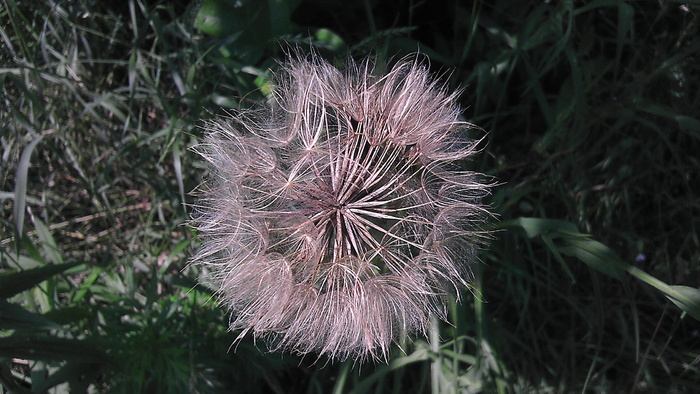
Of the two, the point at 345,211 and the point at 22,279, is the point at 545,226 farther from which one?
the point at 22,279

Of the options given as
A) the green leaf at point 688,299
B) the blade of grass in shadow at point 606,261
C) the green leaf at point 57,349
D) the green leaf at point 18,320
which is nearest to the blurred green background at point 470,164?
the green leaf at point 57,349

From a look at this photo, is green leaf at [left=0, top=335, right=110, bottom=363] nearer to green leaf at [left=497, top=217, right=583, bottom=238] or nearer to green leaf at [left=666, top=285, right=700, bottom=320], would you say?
green leaf at [left=497, top=217, right=583, bottom=238]

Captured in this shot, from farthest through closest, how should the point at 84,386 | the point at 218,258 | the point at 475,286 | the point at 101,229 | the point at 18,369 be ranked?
the point at 101,229 → the point at 18,369 → the point at 475,286 → the point at 84,386 → the point at 218,258

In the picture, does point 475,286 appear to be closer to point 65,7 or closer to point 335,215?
point 335,215

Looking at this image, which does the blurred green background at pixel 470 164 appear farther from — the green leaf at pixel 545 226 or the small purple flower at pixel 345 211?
the small purple flower at pixel 345 211

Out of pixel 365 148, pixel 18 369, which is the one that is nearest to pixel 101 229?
pixel 18 369

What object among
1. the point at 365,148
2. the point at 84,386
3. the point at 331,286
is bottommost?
the point at 84,386

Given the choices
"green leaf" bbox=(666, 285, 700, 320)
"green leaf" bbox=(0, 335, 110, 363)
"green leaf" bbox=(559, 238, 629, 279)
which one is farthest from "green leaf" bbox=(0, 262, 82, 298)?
"green leaf" bbox=(666, 285, 700, 320)

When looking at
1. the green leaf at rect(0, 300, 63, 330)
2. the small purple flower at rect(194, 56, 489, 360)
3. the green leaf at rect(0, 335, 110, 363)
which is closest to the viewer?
the small purple flower at rect(194, 56, 489, 360)
